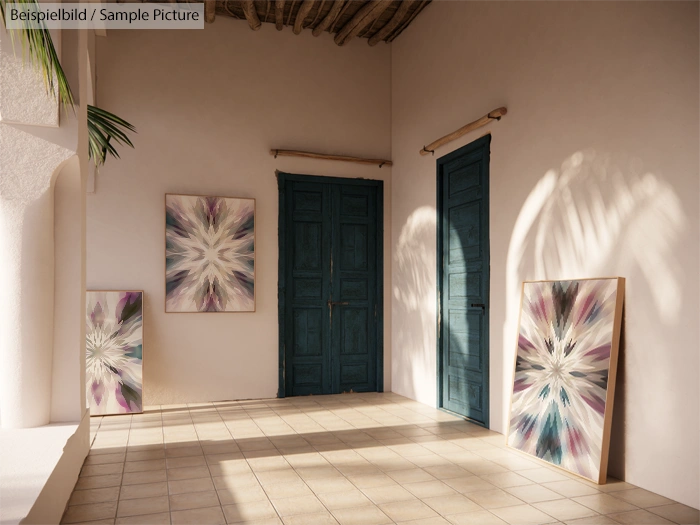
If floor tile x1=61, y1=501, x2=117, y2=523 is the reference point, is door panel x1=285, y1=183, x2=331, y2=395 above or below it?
above

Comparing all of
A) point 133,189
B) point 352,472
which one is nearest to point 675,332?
point 352,472

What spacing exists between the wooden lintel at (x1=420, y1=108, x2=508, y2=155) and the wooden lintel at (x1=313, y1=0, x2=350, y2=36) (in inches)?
73.8

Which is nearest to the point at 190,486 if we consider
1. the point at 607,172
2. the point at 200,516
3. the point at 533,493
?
the point at 200,516

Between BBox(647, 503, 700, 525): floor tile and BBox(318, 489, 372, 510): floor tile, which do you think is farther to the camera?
BBox(318, 489, 372, 510): floor tile

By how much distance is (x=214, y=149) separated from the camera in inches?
277

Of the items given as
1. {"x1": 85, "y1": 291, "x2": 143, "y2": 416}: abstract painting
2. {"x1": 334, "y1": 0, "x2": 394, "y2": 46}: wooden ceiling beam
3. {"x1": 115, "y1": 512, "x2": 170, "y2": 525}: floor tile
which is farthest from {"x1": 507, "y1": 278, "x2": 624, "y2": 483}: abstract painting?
{"x1": 85, "y1": 291, "x2": 143, "y2": 416}: abstract painting

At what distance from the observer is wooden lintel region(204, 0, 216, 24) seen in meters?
6.61

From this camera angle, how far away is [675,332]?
11.9 ft

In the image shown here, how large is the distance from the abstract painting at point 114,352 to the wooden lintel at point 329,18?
3.87m

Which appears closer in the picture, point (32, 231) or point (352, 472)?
point (32, 231)

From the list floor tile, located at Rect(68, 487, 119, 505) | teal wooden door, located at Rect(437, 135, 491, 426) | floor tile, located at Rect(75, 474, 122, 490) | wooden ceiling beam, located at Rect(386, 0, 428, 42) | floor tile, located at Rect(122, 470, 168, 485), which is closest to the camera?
floor tile, located at Rect(68, 487, 119, 505)

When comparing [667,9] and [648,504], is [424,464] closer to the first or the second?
[648,504]

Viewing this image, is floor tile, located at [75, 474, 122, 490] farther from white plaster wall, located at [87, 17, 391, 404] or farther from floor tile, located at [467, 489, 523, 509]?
white plaster wall, located at [87, 17, 391, 404]

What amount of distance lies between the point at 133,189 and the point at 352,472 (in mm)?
4159
